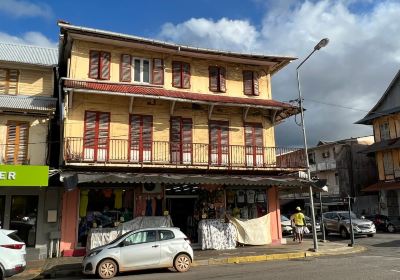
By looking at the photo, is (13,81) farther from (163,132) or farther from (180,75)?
(180,75)

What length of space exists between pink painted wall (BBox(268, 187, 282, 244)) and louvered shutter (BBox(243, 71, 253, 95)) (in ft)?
18.6

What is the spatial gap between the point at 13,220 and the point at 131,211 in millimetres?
5182

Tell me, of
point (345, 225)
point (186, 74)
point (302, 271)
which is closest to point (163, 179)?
point (186, 74)

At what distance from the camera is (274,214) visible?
21.8 metres

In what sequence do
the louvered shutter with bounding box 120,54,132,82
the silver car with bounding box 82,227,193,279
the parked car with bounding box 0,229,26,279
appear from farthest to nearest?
the louvered shutter with bounding box 120,54,132,82 < the silver car with bounding box 82,227,193,279 < the parked car with bounding box 0,229,26,279

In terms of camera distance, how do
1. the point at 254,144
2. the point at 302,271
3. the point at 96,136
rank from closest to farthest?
the point at 302,271 → the point at 96,136 → the point at 254,144

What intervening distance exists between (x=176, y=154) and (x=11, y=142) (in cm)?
771

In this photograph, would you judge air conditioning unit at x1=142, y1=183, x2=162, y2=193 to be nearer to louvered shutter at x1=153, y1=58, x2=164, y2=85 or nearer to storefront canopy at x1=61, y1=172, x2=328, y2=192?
storefront canopy at x1=61, y1=172, x2=328, y2=192

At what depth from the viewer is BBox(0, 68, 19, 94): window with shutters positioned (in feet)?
63.7

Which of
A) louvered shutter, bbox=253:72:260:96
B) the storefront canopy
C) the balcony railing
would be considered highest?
louvered shutter, bbox=253:72:260:96

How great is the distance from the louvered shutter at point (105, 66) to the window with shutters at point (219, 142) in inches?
234

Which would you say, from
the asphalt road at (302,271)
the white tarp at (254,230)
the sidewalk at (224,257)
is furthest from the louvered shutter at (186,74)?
the asphalt road at (302,271)

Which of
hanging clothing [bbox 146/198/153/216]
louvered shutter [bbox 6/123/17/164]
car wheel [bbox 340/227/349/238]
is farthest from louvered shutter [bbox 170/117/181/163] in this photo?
car wheel [bbox 340/227/349/238]

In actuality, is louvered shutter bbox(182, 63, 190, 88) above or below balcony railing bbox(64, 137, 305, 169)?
above
